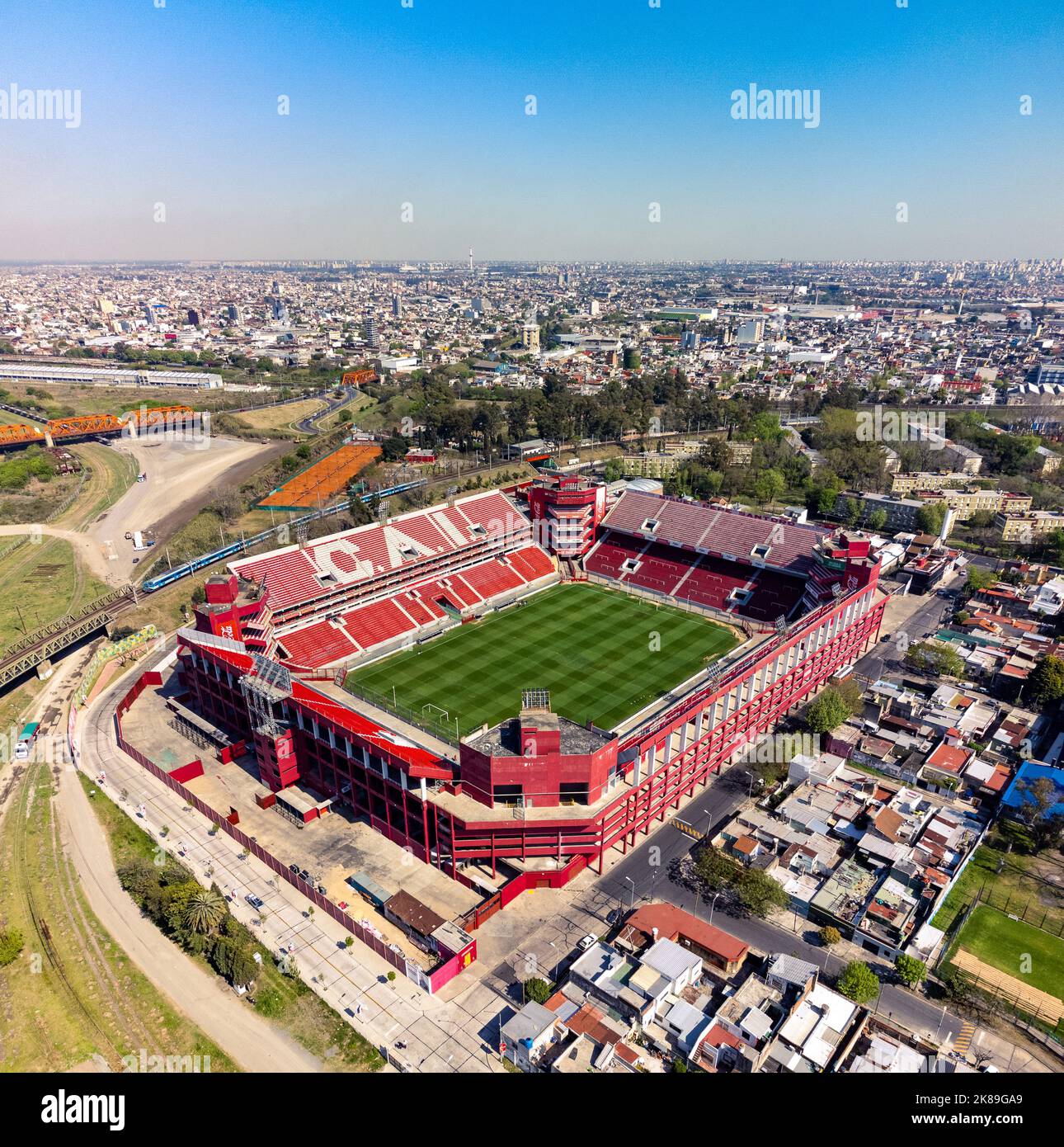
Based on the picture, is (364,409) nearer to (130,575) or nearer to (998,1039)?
(130,575)

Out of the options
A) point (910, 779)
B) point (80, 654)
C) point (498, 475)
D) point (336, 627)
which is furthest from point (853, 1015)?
point (498, 475)

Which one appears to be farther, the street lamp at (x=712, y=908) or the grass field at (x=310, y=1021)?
the street lamp at (x=712, y=908)

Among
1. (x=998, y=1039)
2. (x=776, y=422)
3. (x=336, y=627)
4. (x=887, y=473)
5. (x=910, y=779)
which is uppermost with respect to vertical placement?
(x=776, y=422)

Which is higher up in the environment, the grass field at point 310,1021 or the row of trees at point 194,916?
the row of trees at point 194,916

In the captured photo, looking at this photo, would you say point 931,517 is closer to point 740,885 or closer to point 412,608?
point 412,608

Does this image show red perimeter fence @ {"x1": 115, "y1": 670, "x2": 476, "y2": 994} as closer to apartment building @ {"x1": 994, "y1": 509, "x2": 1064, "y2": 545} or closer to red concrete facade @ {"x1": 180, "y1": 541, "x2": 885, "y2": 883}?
red concrete facade @ {"x1": 180, "y1": 541, "x2": 885, "y2": 883}

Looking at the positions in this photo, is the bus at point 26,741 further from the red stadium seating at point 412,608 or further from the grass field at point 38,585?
the red stadium seating at point 412,608

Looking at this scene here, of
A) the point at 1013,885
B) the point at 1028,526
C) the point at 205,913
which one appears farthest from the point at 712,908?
the point at 1028,526
